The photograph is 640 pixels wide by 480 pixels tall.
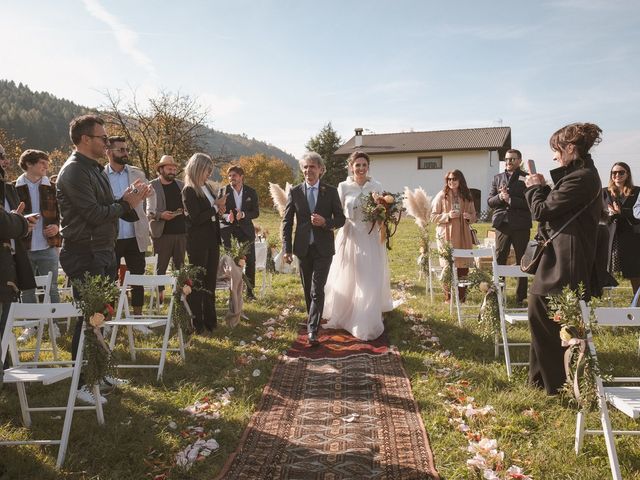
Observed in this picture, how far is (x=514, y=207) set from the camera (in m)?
7.70

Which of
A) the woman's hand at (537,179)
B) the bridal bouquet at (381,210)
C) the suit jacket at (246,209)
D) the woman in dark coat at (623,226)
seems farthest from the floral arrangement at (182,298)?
the woman in dark coat at (623,226)

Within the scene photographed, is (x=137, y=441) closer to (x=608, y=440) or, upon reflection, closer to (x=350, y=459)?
(x=350, y=459)

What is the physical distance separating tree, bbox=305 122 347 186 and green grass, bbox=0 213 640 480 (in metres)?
35.7

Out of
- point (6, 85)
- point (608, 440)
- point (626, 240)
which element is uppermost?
point (6, 85)

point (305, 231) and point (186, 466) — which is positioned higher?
point (305, 231)

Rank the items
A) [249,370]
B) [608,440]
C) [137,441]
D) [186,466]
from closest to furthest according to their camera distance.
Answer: [608,440], [186,466], [137,441], [249,370]

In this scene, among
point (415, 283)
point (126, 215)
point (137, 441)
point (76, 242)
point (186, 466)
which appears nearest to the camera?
point (186, 466)

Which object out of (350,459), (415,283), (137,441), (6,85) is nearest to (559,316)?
(350,459)

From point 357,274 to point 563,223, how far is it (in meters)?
3.29

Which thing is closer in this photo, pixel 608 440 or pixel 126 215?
pixel 608 440

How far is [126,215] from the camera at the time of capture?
470cm

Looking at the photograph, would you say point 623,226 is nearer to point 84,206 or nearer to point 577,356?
point 577,356

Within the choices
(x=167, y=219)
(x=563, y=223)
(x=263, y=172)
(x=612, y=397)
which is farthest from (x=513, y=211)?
(x=263, y=172)

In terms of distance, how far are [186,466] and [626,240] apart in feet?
22.2
